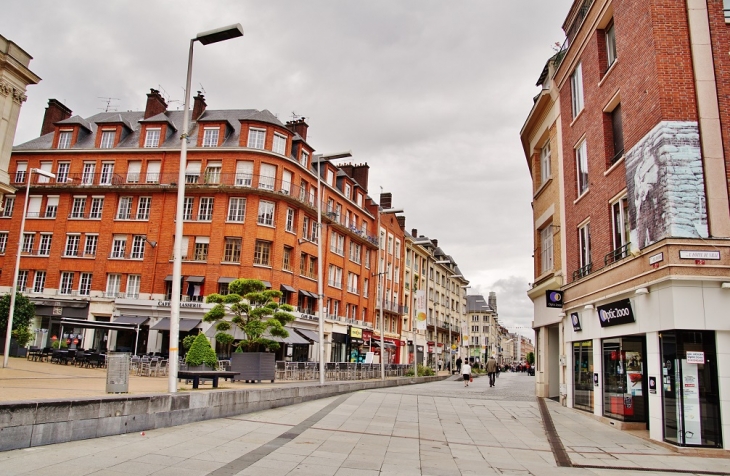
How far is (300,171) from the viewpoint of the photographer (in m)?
37.8

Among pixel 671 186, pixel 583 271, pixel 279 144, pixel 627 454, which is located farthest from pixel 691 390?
pixel 279 144

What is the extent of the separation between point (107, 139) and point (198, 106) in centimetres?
681

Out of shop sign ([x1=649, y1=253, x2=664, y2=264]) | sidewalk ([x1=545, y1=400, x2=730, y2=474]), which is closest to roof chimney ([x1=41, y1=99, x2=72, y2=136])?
sidewalk ([x1=545, y1=400, x2=730, y2=474])

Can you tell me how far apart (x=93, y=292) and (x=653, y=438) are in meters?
34.0

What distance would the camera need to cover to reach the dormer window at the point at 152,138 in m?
37.3

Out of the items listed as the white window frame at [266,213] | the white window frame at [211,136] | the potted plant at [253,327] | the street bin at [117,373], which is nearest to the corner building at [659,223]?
the street bin at [117,373]

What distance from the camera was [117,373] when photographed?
995 centimetres

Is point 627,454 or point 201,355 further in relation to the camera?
point 201,355

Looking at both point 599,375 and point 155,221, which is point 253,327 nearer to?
point 599,375

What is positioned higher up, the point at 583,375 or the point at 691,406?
the point at 583,375

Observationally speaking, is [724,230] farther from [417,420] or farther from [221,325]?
[221,325]

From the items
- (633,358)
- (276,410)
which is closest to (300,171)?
(276,410)

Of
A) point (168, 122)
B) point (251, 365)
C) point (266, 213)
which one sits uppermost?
point (168, 122)

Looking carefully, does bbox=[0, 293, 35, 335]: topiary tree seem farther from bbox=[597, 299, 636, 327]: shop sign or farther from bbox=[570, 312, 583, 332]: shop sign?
bbox=[597, 299, 636, 327]: shop sign
